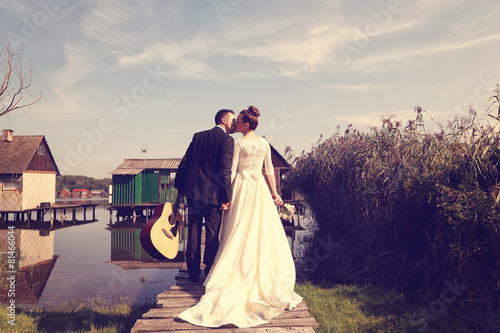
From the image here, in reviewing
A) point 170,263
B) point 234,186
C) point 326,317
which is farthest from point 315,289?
point 170,263

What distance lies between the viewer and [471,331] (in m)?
4.77

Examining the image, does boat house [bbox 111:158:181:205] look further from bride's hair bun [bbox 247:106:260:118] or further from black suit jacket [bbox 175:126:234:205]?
bride's hair bun [bbox 247:106:260:118]

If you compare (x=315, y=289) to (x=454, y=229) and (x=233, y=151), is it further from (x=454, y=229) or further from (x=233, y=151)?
(x=233, y=151)

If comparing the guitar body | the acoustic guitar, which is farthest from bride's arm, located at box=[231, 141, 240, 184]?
the guitar body

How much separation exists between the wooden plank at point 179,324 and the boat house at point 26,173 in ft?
84.6

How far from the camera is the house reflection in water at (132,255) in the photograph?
13174 mm

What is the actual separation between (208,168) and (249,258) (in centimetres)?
134

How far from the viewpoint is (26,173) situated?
26.7 meters

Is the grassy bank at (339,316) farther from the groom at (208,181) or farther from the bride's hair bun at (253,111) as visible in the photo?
the bride's hair bun at (253,111)

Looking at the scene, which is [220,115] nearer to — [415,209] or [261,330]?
[261,330]

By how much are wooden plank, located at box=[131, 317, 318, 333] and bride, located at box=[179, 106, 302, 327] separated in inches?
2.7

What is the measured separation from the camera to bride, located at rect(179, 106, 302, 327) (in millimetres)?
3402

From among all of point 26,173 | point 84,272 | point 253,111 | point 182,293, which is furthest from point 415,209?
point 26,173

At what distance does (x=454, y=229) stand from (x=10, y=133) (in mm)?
32108
